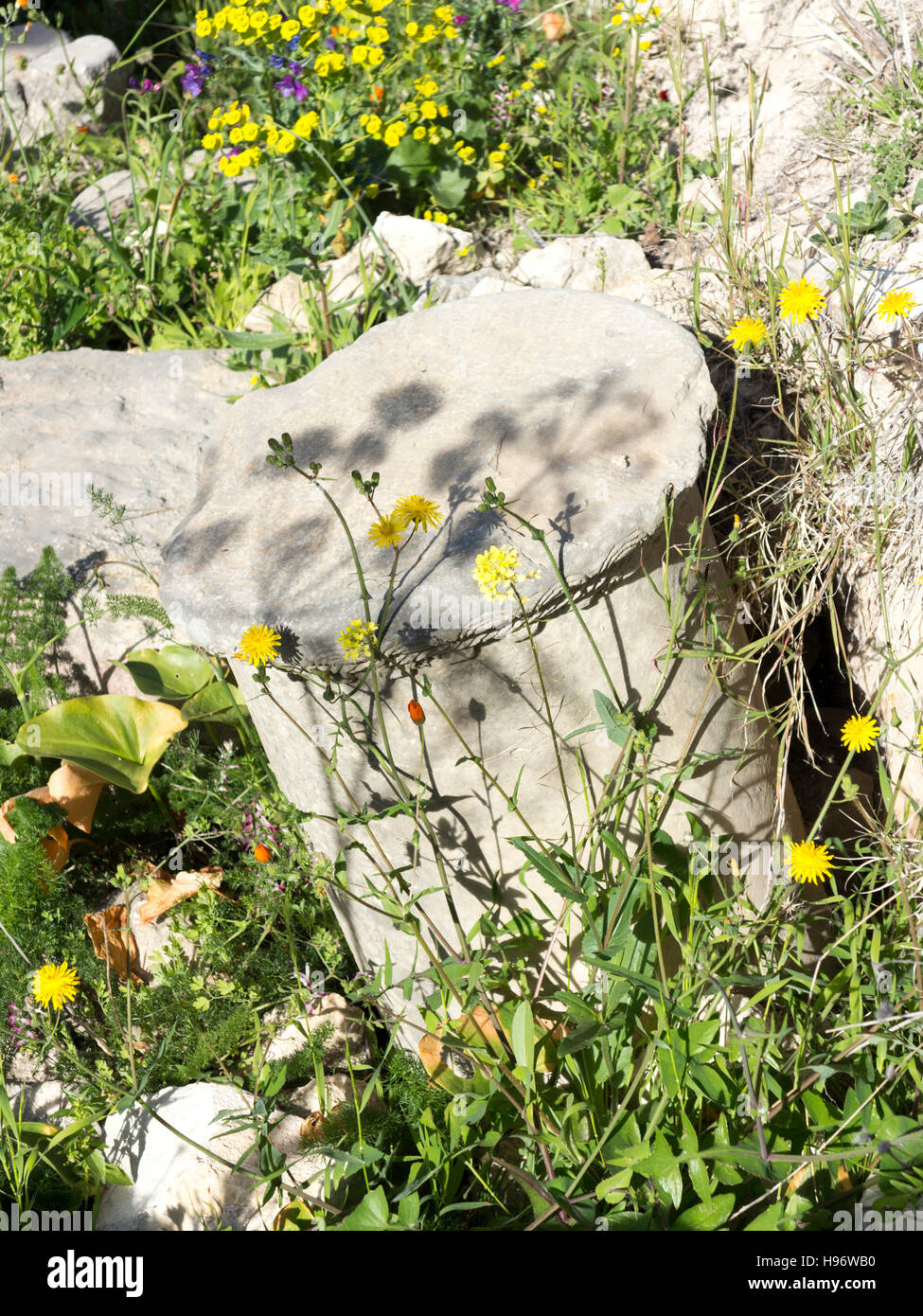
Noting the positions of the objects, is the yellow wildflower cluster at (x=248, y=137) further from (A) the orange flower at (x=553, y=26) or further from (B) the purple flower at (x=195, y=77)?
(A) the orange flower at (x=553, y=26)

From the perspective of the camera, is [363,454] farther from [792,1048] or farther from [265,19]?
[265,19]

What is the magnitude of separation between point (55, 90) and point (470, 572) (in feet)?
15.3

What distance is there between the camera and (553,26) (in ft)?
14.1

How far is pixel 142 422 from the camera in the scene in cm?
334

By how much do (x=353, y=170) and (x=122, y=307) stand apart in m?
1.00

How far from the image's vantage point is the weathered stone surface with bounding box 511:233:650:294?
3.23 m

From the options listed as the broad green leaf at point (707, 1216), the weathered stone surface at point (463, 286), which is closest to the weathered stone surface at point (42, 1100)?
the broad green leaf at point (707, 1216)

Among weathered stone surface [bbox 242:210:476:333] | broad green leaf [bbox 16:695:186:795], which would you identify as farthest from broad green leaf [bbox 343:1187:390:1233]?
weathered stone surface [bbox 242:210:476:333]

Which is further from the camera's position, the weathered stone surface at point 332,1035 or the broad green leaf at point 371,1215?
the weathered stone surface at point 332,1035

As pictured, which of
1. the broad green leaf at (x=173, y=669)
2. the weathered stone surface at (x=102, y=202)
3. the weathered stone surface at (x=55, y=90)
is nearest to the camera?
the broad green leaf at (x=173, y=669)

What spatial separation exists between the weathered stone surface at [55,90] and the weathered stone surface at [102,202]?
1.97 feet

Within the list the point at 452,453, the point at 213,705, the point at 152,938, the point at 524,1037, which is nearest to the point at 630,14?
the point at 452,453

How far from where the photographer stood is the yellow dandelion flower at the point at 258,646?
64.7 inches
